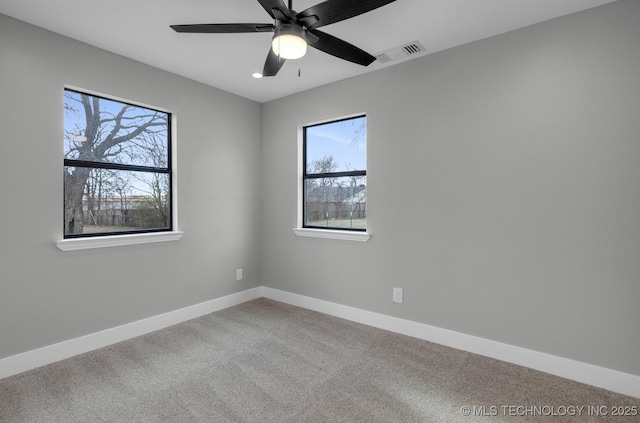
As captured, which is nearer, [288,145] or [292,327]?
[292,327]

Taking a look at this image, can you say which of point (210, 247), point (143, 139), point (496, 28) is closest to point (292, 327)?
point (210, 247)

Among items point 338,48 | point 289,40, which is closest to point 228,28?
point 289,40

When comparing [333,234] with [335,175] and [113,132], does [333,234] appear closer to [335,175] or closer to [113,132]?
[335,175]

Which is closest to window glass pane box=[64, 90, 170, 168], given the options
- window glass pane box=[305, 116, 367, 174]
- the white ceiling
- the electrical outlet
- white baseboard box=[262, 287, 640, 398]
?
the white ceiling

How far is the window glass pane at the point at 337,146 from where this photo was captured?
341cm

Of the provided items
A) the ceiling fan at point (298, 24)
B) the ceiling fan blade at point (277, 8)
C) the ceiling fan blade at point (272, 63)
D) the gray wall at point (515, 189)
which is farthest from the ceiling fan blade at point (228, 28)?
the gray wall at point (515, 189)

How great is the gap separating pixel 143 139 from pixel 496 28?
3.21 metres

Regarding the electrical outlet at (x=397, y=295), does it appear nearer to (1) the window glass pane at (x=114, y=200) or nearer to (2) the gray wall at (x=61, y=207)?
(2) the gray wall at (x=61, y=207)

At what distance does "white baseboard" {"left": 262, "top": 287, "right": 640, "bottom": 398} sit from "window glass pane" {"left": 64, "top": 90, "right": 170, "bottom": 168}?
2.36m

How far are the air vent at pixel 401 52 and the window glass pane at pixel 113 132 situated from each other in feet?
7.29

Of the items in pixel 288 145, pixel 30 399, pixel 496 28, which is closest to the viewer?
pixel 30 399

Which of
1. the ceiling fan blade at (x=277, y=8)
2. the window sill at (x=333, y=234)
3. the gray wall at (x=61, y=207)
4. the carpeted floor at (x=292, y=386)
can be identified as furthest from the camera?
the window sill at (x=333, y=234)

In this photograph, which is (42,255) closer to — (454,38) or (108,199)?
(108,199)

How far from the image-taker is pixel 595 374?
7.13 ft
